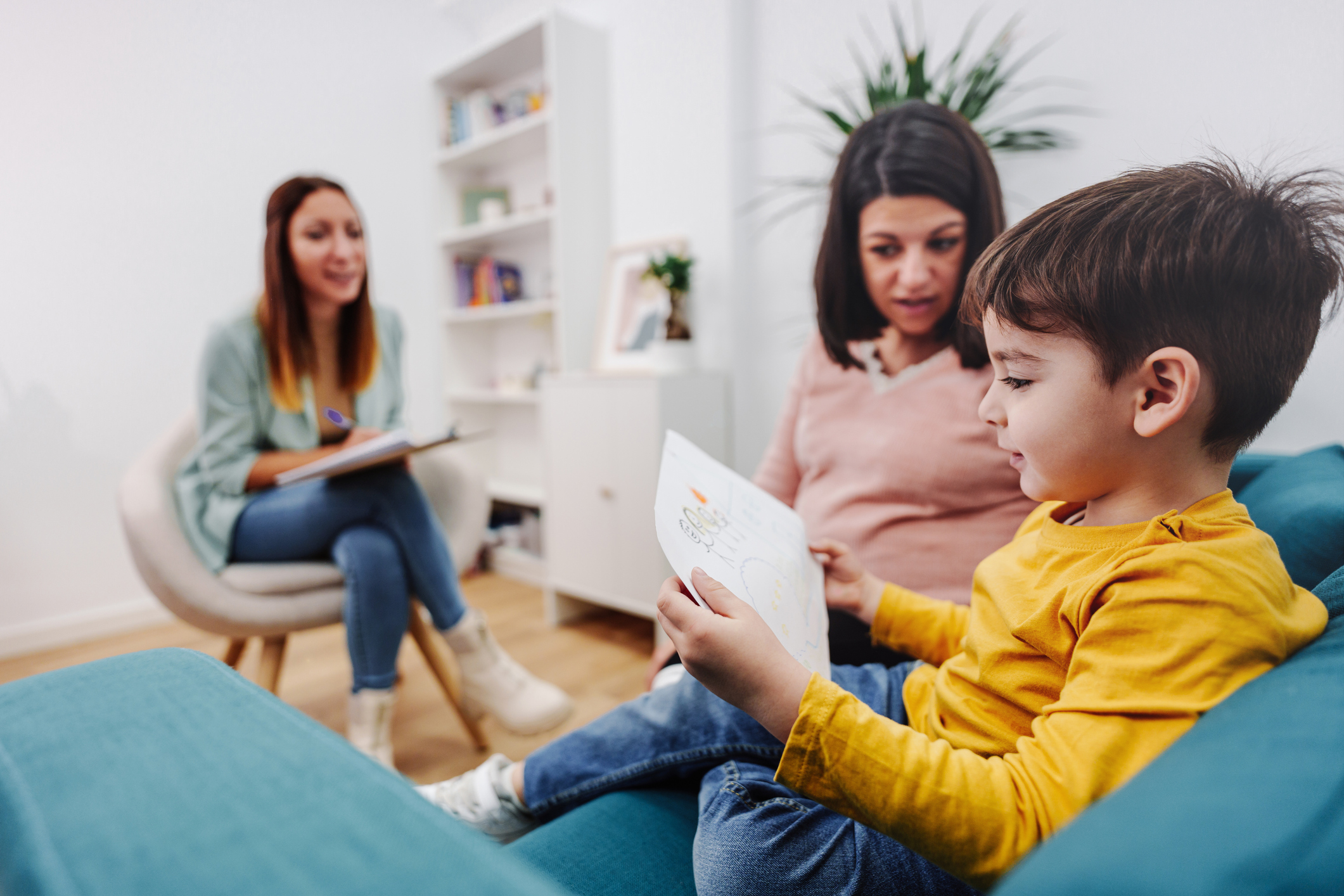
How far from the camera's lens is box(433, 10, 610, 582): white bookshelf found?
2.42 metres

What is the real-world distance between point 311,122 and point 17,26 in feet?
3.53

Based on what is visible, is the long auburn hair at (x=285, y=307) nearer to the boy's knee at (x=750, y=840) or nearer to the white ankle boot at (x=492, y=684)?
the white ankle boot at (x=492, y=684)

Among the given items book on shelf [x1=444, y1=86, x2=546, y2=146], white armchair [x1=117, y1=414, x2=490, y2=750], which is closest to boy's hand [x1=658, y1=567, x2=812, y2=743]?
white armchair [x1=117, y1=414, x2=490, y2=750]

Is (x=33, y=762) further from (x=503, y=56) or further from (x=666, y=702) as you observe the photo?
(x=503, y=56)

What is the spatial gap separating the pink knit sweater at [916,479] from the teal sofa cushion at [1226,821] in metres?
0.63

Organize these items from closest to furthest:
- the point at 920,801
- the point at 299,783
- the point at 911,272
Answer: the point at 299,783 < the point at 920,801 < the point at 911,272

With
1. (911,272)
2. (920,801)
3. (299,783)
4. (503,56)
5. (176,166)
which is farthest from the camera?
(503,56)

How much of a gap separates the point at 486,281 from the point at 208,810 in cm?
282

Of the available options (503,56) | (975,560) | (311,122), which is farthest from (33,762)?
(503,56)

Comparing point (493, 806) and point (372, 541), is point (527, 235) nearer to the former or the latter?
point (372, 541)

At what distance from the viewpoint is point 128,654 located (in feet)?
1.58

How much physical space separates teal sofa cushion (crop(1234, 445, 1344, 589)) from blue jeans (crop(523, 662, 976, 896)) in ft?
1.19

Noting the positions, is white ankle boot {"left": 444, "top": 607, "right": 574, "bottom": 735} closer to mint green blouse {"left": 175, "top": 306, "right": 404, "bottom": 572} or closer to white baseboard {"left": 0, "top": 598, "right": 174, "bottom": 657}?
mint green blouse {"left": 175, "top": 306, "right": 404, "bottom": 572}

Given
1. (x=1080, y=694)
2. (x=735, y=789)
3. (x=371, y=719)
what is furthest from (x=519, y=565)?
(x=1080, y=694)
